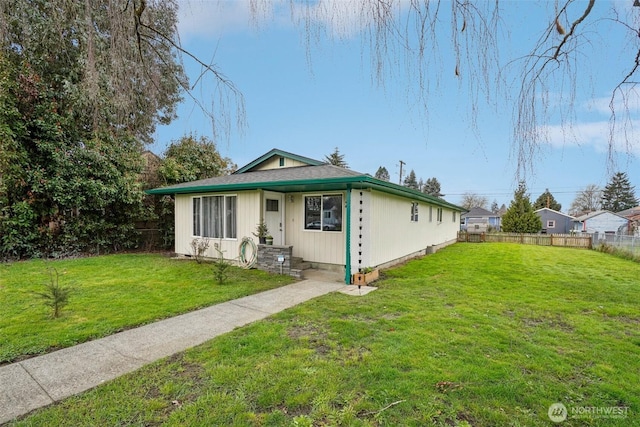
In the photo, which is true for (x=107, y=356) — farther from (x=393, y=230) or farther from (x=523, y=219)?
(x=523, y=219)

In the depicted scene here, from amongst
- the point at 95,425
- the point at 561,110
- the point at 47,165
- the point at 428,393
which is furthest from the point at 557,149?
the point at 47,165

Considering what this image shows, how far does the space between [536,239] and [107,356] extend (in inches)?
924

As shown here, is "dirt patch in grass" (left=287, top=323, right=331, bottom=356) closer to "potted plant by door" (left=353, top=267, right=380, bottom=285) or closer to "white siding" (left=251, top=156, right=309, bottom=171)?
"potted plant by door" (left=353, top=267, right=380, bottom=285)

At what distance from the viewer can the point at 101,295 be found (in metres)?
5.59

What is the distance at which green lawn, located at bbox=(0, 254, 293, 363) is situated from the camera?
3.79 meters

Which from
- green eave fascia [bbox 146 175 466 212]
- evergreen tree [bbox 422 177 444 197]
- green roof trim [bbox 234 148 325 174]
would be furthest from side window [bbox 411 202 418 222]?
evergreen tree [bbox 422 177 444 197]

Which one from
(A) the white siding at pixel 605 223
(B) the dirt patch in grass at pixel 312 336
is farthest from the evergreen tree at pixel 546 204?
(B) the dirt patch in grass at pixel 312 336

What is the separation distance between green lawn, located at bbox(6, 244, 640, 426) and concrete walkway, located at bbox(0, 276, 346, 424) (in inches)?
9.4

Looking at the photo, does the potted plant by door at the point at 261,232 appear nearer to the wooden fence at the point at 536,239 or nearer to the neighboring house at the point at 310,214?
the neighboring house at the point at 310,214

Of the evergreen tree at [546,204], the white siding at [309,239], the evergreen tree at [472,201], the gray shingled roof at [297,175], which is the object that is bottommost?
the white siding at [309,239]

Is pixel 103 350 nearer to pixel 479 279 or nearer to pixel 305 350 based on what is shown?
pixel 305 350

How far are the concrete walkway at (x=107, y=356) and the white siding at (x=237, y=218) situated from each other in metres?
3.68

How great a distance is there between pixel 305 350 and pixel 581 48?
143 inches

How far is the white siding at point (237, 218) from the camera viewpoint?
855 centimetres
